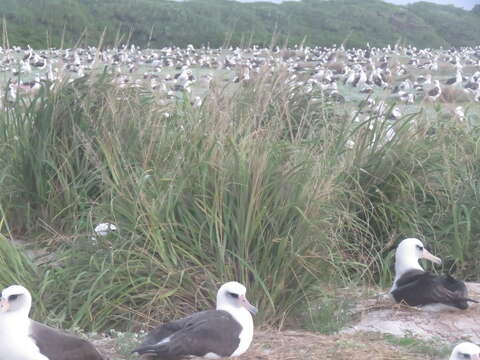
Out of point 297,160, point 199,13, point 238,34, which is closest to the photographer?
point 297,160

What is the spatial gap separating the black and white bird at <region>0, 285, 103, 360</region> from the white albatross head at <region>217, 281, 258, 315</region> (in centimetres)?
79

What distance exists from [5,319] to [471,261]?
4165mm

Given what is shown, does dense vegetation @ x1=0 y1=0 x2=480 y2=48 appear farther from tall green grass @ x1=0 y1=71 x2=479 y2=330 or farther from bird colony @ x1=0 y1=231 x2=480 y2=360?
bird colony @ x1=0 y1=231 x2=480 y2=360

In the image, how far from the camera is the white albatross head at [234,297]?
4762 mm

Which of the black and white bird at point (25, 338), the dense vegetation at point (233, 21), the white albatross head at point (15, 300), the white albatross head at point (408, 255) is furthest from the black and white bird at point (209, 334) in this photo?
the dense vegetation at point (233, 21)

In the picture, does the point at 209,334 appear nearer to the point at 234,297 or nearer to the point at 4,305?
the point at 234,297

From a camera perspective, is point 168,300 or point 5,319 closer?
point 5,319

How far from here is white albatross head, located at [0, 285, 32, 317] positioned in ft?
14.2

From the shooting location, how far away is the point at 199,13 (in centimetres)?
5419

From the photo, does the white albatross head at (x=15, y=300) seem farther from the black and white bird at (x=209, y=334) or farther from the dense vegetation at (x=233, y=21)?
the dense vegetation at (x=233, y=21)

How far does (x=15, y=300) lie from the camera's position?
14.3ft

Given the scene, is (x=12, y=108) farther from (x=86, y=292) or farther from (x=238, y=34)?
(x=238, y=34)

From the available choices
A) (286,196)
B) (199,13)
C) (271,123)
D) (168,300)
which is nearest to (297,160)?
(286,196)

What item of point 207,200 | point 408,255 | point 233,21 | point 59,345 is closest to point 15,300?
point 59,345
